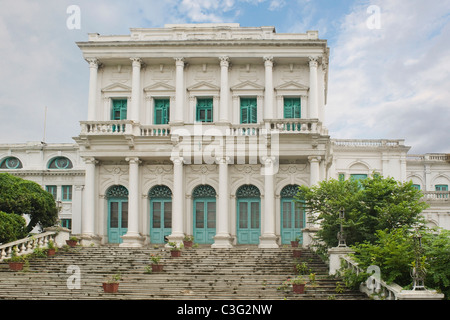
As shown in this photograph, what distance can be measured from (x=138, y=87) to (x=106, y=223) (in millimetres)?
7381

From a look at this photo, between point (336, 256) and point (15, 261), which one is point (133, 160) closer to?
point (15, 261)

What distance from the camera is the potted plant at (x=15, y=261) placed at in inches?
862

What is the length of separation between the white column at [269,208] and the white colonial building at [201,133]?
0.17 ft

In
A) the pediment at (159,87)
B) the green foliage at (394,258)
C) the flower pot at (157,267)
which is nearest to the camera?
the green foliage at (394,258)

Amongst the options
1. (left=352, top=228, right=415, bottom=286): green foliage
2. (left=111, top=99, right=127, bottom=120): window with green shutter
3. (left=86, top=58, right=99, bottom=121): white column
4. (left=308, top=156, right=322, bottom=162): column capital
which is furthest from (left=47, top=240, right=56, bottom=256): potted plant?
(left=352, top=228, right=415, bottom=286): green foliage

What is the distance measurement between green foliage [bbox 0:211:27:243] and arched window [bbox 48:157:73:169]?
49.5 ft

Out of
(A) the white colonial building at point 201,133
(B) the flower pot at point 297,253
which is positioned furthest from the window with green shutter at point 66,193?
(B) the flower pot at point 297,253

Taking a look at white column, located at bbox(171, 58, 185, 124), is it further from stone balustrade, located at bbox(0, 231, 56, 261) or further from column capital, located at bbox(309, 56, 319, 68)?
stone balustrade, located at bbox(0, 231, 56, 261)

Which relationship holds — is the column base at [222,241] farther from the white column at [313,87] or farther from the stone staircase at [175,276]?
the white column at [313,87]

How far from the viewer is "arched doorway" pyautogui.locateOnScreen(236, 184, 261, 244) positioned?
28.8m

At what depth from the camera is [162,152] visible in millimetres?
28125

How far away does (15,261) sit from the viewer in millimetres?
22219

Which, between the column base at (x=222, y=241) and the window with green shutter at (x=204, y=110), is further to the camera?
the window with green shutter at (x=204, y=110)
